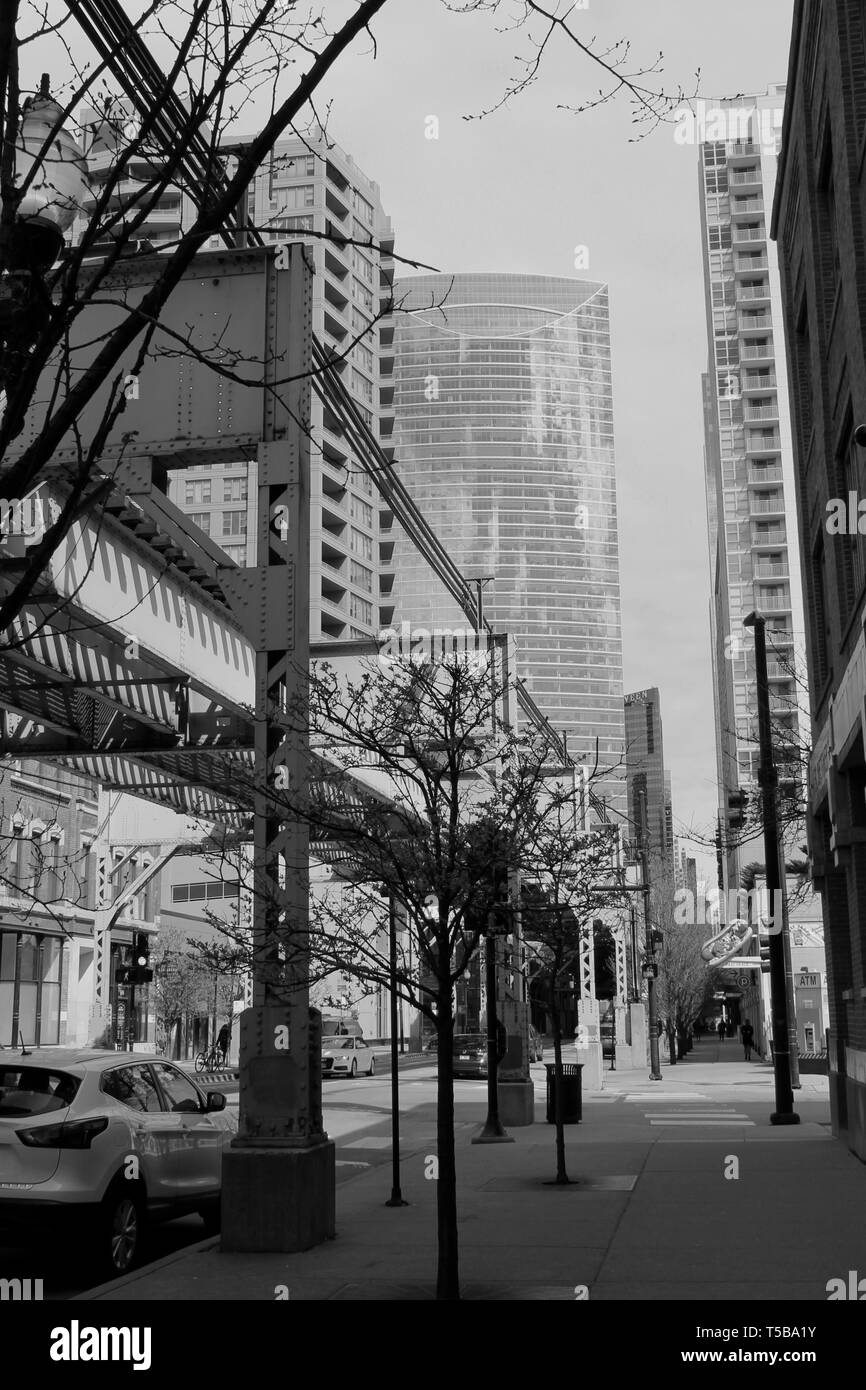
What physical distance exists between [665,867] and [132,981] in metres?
37.4

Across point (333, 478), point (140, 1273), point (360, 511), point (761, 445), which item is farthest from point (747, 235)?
point (140, 1273)

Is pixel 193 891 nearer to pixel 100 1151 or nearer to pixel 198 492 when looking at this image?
pixel 198 492

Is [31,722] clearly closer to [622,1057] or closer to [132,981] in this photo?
[132,981]

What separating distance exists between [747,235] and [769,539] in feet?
86.8

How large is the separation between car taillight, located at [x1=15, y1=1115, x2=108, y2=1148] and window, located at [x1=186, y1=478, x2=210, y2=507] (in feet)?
265

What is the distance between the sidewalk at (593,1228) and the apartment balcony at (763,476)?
86.0 meters

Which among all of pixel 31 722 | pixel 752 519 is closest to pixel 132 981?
pixel 31 722

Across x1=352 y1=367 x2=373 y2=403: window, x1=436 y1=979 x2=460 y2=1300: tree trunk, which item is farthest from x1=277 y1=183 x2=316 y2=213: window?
x1=436 y1=979 x2=460 y2=1300: tree trunk

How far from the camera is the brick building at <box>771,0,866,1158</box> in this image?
1513 cm

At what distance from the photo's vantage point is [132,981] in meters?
31.9

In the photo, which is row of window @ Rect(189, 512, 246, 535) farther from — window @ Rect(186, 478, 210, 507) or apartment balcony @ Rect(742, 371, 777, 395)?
apartment balcony @ Rect(742, 371, 777, 395)

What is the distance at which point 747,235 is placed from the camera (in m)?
111

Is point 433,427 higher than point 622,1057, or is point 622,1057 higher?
point 433,427
